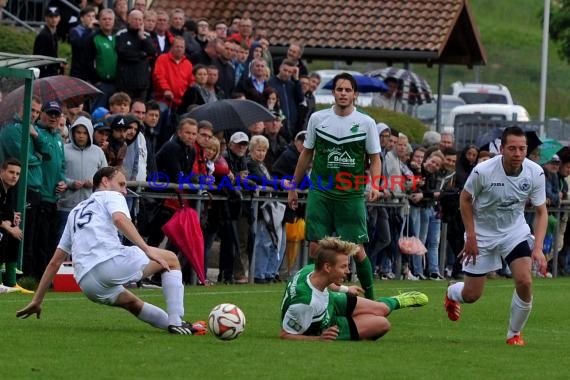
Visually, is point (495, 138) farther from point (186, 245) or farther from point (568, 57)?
point (568, 57)

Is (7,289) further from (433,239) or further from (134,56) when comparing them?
(433,239)

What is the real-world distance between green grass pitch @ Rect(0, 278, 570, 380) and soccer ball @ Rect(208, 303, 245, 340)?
0.33 feet

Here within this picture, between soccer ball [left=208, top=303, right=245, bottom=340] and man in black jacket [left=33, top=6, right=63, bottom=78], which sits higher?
man in black jacket [left=33, top=6, right=63, bottom=78]

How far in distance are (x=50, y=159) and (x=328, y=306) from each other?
20.8 feet

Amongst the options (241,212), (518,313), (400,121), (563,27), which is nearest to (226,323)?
(518,313)

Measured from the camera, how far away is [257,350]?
12156 millimetres

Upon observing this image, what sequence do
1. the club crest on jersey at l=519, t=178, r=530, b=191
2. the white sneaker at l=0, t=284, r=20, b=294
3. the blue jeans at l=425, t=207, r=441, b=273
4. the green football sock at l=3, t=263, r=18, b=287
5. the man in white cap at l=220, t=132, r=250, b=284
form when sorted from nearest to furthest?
the club crest on jersey at l=519, t=178, r=530, b=191, the white sneaker at l=0, t=284, r=20, b=294, the green football sock at l=3, t=263, r=18, b=287, the man in white cap at l=220, t=132, r=250, b=284, the blue jeans at l=425, t=207, r=441, b=273

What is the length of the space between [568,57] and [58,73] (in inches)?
1501

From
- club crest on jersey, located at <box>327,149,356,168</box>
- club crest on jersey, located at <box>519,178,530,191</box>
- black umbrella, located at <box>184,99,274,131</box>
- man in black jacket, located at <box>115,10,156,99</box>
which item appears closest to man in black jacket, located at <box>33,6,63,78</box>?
man in black jacket, located at <box>115,10,156,99</box>

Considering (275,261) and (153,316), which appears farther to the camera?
(275,261)

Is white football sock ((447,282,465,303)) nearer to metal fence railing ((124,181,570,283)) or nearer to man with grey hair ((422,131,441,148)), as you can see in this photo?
metal fence railing ((124,181,570,283))

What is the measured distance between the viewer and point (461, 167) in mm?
24688

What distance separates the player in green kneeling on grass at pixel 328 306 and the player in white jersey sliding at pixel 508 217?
101 centimetres

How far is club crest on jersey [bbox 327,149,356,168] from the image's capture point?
50.3 feet
